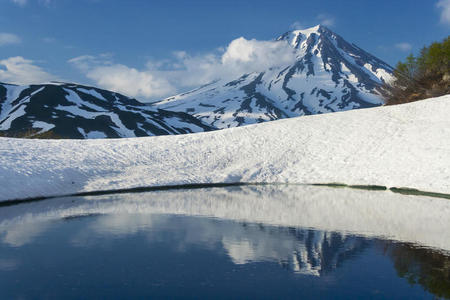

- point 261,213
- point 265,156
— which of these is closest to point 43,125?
point 265,156

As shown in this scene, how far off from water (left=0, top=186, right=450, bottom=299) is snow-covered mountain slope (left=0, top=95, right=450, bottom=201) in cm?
582

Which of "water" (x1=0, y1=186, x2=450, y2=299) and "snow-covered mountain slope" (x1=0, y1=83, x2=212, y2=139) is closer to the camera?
"water" (x1=0, y1=186, x2=450, y2=299)

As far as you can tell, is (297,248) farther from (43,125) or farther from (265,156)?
(43,125)

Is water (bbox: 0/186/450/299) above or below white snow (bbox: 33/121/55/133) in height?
below

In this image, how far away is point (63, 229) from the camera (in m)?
14.2

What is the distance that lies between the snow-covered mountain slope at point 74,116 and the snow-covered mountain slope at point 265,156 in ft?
187

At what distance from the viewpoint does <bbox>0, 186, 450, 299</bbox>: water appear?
8.52m

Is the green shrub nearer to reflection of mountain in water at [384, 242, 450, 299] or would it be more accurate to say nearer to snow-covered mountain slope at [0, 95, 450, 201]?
snow-covered mountain slope at [0, 95, 450, 201]

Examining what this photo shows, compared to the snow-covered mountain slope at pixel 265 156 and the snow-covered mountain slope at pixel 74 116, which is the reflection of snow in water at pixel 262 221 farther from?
the snow-covered mountain slope at pixel 74 116

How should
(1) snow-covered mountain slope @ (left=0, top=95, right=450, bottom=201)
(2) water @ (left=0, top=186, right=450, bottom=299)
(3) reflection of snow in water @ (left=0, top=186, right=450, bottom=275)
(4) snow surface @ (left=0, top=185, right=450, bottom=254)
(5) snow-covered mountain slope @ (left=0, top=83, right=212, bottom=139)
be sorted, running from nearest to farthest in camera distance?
1. (2) water @ (left=0, top=186, right=450, bottom=299)
2. (3) reflection of snow in water @ (left=0, top=186, right=450, bottom=275)
3. (4) snow surface @ (left=0, top=185, right=450, bottom=254)
4. (1) snow-covered mountain slope @ (left=0, top=95, right=450, bottom=201)
5. (5) snow-covered mountain slope @ (left=0, top=83, right=212, bottom=139)

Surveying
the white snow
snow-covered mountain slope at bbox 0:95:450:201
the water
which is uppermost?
the white snow

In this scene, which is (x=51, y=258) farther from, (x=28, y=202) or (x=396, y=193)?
(x=396, y=193)

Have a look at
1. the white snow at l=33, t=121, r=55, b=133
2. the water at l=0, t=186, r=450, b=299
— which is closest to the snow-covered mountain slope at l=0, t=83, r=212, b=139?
the white snow at l=33, t=121, r=55, b=133

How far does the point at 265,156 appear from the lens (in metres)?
33.2
